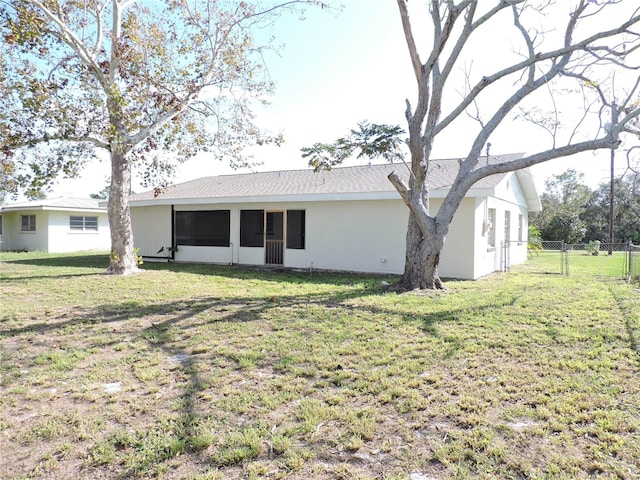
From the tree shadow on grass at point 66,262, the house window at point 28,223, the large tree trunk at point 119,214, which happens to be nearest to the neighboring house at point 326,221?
the tree shadow on grass at point 66,262

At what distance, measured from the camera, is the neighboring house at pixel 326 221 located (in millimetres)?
11312

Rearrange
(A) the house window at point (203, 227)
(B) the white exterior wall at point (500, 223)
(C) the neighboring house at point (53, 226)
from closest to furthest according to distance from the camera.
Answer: (B) the white exterior wall at point (500, 223), (A) the house window at point (203, 227), (C) the neighboring house at point (53, 226)

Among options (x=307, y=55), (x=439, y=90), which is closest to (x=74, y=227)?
(x=307, y=55)

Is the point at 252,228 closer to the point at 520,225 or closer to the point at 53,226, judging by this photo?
the point at 520,225

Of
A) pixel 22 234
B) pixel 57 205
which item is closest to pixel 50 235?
pixel 57 205

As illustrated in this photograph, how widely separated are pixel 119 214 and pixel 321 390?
32.9ft

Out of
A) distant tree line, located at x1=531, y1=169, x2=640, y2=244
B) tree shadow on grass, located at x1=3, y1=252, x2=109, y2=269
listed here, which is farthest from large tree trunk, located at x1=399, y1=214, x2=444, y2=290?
distant tree line, located at x1=531, y1=169, x2=640, y2=244

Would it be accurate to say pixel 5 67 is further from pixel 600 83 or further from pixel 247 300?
pixel 600 83

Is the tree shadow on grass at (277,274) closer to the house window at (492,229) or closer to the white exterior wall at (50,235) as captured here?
the house window at (492,229)

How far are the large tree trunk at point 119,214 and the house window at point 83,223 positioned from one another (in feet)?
44.9

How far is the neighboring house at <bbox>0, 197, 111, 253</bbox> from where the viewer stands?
71.5ft

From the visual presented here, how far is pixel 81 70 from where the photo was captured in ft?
34.8

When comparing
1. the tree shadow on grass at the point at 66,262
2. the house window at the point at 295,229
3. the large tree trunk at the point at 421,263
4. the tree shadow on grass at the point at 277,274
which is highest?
the house window at the point at 295,229

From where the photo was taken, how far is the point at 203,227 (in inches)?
610
